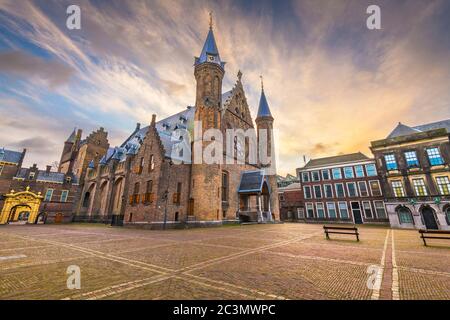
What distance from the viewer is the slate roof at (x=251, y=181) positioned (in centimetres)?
2714

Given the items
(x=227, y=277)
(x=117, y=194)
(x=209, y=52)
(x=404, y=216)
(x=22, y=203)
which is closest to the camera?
(x=227, y=277)

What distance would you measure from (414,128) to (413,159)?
6.70 meters

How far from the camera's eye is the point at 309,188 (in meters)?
39.8

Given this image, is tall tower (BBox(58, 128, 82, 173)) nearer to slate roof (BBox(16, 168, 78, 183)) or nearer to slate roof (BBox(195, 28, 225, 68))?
slate roof (BBox(16, 168, 78, 183))

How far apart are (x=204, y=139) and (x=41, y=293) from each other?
20755mm

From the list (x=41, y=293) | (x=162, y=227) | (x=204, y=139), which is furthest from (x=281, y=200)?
(x=41, y=293)

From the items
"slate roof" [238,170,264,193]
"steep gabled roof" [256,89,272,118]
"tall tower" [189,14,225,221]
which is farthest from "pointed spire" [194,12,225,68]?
"slate roof" [238,170,264,193]

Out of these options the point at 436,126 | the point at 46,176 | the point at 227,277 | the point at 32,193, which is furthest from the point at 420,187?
the point at 46,176

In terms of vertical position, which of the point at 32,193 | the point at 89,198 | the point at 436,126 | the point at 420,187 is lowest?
Result: the point at 89,198

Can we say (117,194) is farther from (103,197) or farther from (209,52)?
(209,52)

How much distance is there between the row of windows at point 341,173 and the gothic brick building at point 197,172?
446 inches

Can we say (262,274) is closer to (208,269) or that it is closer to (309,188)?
(208,269)

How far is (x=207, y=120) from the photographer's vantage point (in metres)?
24.7

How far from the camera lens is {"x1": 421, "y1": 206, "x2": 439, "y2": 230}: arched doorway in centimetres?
2492
